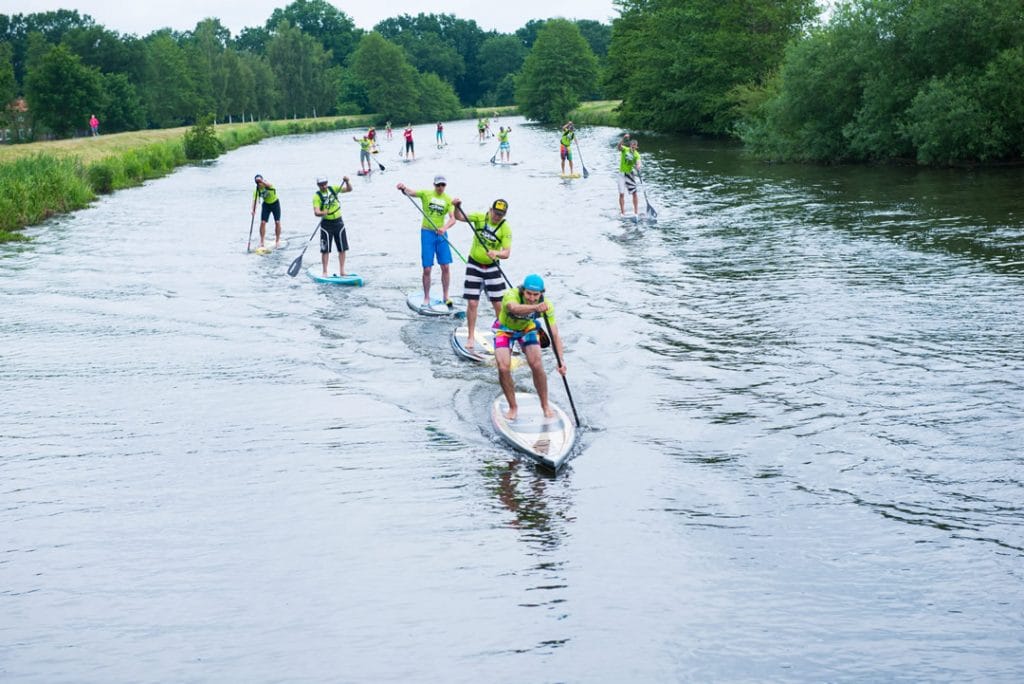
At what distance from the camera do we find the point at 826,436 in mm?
11031

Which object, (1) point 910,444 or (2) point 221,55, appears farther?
(2) point 221,55

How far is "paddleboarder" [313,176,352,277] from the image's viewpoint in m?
19.6

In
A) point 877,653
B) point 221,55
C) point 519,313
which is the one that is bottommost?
point 877,653

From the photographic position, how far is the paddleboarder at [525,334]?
11.2 meters

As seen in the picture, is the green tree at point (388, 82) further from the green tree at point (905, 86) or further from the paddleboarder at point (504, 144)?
the green tree at point (905, 86)

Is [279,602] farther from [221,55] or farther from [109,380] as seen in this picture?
[221,55]

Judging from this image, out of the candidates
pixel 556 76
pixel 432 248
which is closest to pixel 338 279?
pixel 432 248

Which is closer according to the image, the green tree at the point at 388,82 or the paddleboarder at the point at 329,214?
the paddleboarder at the point at 329,214

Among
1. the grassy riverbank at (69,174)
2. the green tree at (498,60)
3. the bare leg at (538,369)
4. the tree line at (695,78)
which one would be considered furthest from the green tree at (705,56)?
the green tree at (498,60)

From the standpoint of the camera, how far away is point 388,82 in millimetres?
132500

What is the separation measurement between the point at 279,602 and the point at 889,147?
121 feet

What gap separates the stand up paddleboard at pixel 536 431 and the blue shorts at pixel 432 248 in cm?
499

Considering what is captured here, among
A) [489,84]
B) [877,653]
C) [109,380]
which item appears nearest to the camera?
[877,653]

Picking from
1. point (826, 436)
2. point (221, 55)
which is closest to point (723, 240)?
point (826, 436)
